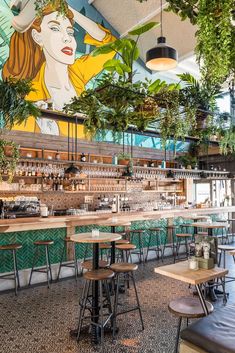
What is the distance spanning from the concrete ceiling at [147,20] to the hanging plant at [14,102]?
5782 millimetres

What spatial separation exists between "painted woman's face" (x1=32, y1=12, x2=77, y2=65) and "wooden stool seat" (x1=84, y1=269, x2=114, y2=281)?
23.0ft

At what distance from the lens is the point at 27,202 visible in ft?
23.1

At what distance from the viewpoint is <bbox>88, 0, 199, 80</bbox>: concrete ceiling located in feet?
28.3

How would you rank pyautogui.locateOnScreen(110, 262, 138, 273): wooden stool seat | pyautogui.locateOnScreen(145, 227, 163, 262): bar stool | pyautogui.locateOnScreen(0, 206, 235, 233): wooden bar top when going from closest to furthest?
1. pyautogui.locateOnScreen(110, 262, 138, 273): wooden stool seat
2. pyautogui.locateOnScreen(0, 206, 235, 233): wooden bar top
3. pyautogui.locateOnScreen(145, 227, 163, 262): bar stool

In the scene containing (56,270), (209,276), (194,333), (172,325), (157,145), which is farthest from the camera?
(157,145)

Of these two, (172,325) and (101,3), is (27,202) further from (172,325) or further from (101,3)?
(101,3)

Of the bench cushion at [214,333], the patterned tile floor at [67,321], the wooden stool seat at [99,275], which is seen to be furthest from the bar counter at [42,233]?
the bench cushion at [214,333]

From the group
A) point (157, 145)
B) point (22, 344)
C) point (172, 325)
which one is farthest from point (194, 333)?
point (157, 145)

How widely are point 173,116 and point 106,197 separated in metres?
5.43

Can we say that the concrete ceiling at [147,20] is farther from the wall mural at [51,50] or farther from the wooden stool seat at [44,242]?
the wooden stool seat at [44,242]

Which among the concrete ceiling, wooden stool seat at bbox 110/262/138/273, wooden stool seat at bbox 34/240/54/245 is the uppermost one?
the concrete ceiling

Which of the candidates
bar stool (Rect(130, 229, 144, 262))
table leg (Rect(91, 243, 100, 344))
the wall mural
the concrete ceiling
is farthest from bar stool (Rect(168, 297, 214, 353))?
the concrete ceiling

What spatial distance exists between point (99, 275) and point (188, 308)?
105 centimetres

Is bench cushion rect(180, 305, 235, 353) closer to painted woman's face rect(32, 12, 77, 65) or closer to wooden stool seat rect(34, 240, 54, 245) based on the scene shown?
wooden stool seat rect(34, 240, 54, 245)
